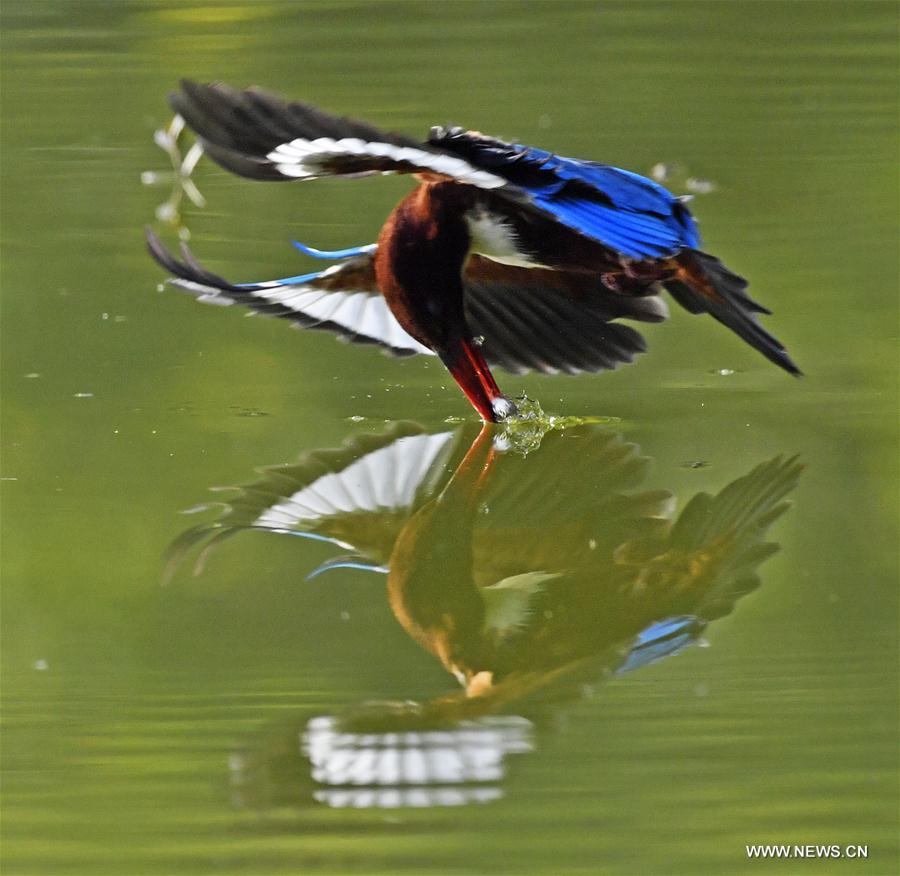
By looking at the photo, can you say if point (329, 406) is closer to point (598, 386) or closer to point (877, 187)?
point (598, 386)

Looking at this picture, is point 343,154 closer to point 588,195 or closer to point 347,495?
point 588,195

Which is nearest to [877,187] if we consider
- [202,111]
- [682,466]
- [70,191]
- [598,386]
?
[598,386]

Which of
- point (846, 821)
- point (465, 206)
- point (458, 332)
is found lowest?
point (846, 821)

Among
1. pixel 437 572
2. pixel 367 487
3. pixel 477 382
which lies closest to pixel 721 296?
pixel 477 382

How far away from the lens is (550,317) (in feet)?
11.5

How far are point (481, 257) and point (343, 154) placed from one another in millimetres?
812

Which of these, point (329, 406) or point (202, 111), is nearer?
point (202, 111)

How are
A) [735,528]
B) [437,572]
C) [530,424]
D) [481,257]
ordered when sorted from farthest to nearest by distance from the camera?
[481,257], [530,424], [735,528], [437,572]

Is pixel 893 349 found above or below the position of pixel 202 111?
below

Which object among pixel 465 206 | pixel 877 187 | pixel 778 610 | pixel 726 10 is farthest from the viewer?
pixel 726 10

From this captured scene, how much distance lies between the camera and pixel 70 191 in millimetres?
5168

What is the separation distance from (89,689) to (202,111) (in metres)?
0.98

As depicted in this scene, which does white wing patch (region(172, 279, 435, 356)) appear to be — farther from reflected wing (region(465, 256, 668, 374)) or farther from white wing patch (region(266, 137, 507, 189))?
white wing patch (region(266, 137, 507, 189))

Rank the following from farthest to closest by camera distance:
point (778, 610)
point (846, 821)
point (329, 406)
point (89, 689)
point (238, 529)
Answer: point (329, 406) → point (238, 529) → point (778, 610) → point (89, 689) → point (846, 821)
